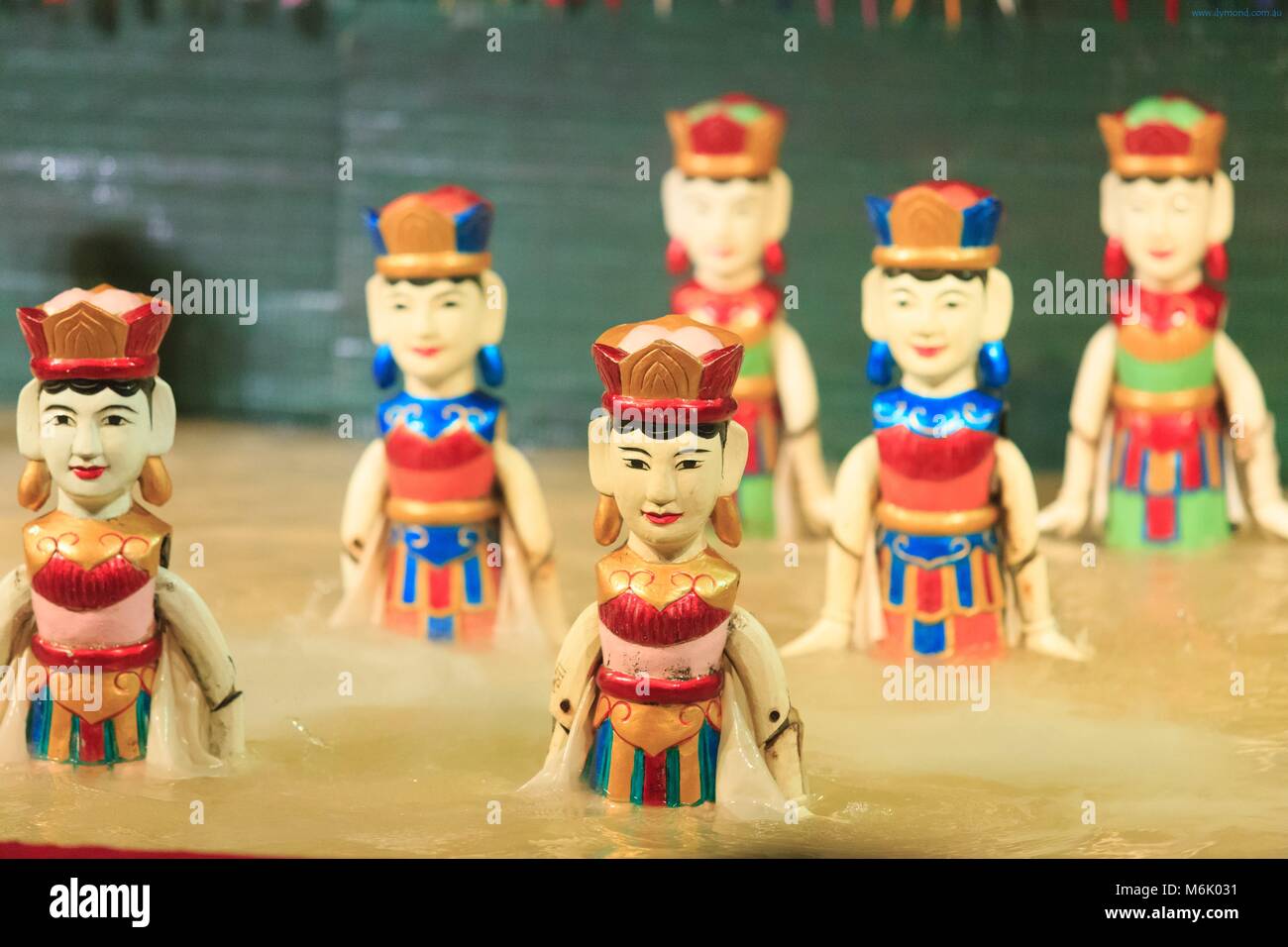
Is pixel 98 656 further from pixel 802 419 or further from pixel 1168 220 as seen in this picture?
pixel 1168 220

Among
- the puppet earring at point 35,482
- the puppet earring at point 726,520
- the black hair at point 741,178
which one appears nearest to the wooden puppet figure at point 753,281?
the black hair at point 741,178

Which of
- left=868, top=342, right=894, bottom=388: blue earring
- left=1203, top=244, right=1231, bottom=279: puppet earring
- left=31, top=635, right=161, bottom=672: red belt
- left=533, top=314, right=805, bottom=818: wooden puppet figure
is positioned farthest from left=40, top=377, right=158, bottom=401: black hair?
left=1203, top=244, right=1231, bottom=279: puppet earring

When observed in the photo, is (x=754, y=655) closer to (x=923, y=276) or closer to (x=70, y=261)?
(x=923, y=276)

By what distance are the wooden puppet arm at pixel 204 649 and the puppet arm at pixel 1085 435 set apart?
273cm

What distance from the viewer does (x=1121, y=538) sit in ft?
18.6

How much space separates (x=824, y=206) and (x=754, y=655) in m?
3.82

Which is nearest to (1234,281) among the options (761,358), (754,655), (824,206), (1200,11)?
(1200,11)

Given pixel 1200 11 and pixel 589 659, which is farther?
pixel 1200 11

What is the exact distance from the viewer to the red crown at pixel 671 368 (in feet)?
10.6

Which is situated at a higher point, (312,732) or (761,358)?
(761,358)

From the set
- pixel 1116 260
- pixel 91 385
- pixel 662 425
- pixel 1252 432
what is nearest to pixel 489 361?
pixel 91 385

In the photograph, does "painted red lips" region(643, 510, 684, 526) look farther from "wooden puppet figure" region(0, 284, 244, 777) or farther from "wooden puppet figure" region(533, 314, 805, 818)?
"wooden puppet figure" region(0, 284, 244, 777)

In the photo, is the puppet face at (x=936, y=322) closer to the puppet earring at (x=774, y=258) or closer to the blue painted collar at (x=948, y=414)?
the blue painted collar at (x=948, y=414)

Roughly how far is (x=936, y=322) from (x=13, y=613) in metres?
1.93
